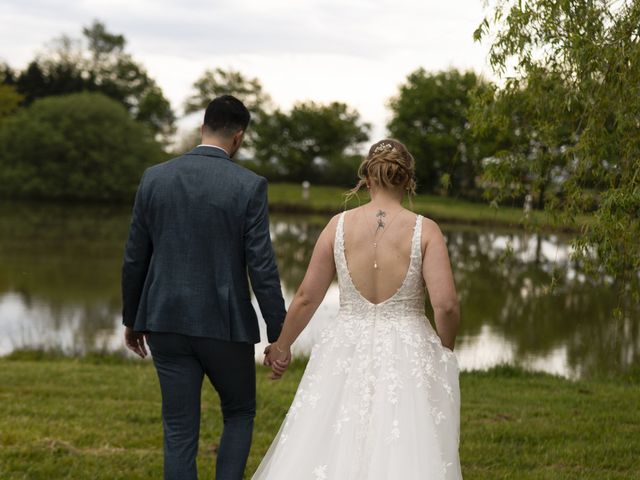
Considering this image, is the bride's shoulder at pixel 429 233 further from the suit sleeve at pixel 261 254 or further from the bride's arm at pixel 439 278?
the suit sleeve at pixel 261 254

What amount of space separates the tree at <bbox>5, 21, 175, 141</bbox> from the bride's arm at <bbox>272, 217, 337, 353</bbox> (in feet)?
221

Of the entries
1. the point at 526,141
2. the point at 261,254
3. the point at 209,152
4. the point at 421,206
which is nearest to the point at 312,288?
the point at 261,254

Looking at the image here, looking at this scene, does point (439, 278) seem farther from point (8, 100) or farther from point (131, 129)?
point (8, 100)

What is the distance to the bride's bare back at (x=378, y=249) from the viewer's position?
4316 millimetres

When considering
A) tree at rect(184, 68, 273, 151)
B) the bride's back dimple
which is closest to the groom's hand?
the bride's back dimple

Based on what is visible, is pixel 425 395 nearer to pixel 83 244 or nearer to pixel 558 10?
pixel 558 10

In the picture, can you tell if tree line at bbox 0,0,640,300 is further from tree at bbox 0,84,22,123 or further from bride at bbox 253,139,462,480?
bride at bbox 253,139,462,480

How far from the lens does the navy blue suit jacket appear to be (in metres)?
4.32

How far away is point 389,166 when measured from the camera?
4.36 metres

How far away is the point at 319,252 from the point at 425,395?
0.89m

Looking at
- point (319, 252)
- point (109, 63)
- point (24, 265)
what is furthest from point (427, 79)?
point (319, 252)

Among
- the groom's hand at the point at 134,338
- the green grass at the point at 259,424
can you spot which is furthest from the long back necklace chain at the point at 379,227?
the green grass at the point at 259,424

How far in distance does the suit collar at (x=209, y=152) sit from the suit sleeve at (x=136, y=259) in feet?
1.05

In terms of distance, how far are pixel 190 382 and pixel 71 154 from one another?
51804 mm
